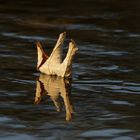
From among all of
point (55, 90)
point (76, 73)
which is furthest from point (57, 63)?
Answer: point (55, 90)

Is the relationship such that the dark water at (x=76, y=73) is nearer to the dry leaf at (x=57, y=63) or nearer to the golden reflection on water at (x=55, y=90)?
the golden reflection on water at (x=55, y=90)

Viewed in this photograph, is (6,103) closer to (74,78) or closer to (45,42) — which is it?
(74,78)

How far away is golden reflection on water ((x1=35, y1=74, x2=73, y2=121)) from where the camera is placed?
28.9 ft

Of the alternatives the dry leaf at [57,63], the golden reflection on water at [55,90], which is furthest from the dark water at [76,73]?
the dry leaf at [57,63]

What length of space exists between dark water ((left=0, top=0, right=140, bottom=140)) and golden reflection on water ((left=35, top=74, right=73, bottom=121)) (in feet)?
0.04

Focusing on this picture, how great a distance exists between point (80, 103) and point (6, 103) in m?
0.88

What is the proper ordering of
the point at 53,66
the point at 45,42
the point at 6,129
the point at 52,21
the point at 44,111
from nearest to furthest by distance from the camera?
the point at 6,129 → the point at 44,111 → the point at 53,66 → the point at 45,42 → the point at 52,21

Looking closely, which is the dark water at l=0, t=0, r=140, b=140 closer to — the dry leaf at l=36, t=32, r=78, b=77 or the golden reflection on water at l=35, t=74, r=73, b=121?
the golden reflection on water at l=35, t=74, r=73, b=121

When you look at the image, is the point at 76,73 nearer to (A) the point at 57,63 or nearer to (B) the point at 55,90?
(A) the point at 57,63

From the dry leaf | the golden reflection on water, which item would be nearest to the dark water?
the golden reflection on water

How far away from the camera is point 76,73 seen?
10320mm

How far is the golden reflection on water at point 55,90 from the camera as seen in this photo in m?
8.80

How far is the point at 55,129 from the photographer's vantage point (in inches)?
306

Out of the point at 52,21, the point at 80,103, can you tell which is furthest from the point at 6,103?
the point at 52,21
